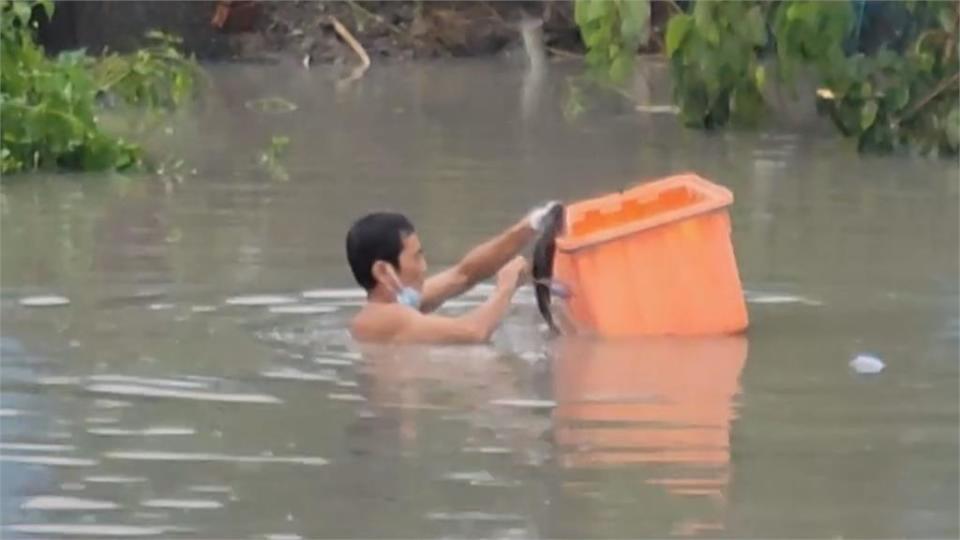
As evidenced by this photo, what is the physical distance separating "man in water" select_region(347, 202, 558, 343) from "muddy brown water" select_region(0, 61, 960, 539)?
90 mm

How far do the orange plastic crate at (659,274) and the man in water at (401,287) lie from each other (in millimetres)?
234

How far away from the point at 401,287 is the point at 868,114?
702 centimetres

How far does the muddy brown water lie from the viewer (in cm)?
654

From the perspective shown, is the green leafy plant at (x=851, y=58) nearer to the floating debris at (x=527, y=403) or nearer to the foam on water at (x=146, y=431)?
the floating debris at (x=527, y=403)

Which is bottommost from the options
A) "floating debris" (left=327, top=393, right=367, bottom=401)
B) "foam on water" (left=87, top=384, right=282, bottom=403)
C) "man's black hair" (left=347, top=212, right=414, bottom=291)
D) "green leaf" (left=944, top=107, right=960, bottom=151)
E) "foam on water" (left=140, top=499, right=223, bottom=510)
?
"green leaf" (left=944, top=107, right=960, bottom=151)

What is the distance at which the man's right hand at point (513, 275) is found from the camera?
29.6ft

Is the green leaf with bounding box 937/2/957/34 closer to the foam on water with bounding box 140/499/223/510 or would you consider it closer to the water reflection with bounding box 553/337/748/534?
the water reflection with bounding box 553/337/748/534

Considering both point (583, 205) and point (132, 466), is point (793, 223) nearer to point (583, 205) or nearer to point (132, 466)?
point (583, 205)

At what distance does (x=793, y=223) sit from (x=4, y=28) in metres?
4.79

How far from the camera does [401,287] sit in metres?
9.13

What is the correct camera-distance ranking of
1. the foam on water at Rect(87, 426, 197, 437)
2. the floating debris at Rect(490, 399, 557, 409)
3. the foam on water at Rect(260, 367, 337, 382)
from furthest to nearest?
the foam on water at Rect(260, 367, 337, 382)
the floating debris at Rect(490, 399, 557, 409)
the foam on water at Rect(87, 426, 197, 437)

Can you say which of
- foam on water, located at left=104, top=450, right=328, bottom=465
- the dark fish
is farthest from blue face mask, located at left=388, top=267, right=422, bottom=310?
foam on water, located at left=104, top=450, right=328, bottom=465

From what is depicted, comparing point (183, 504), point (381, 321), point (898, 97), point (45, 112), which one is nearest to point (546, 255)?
point (381, 321)

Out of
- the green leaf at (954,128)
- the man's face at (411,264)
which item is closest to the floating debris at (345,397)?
the man's face at (411,264)
